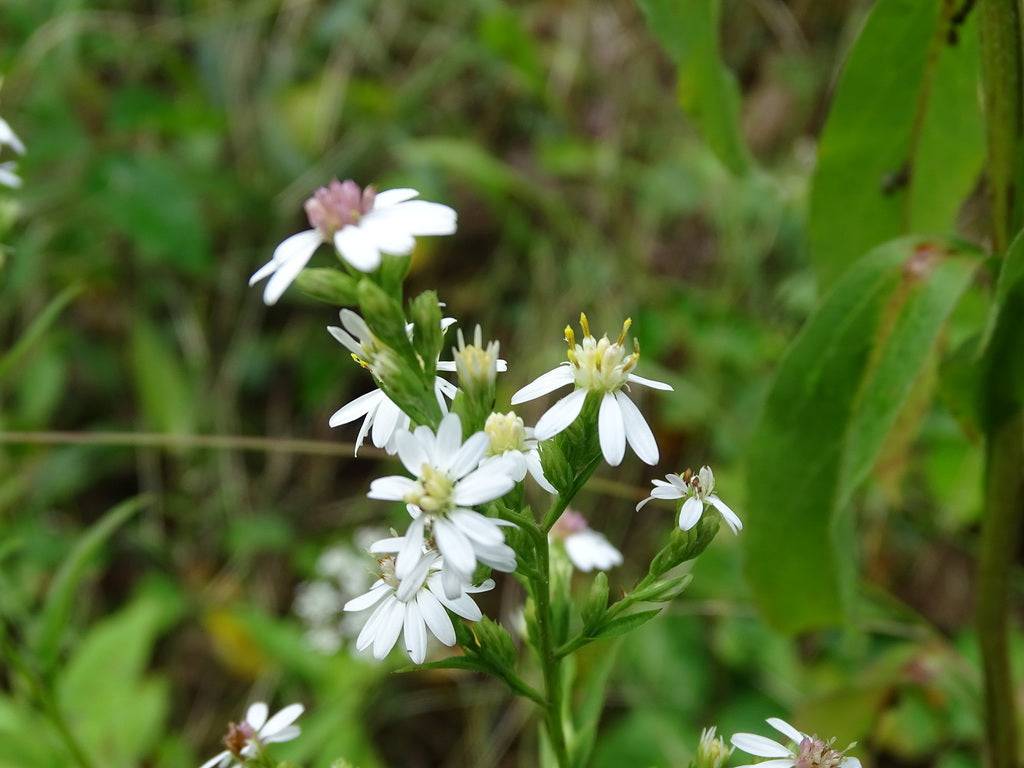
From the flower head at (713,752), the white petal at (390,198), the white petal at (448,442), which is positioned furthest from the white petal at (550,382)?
the flower head at (713,752)

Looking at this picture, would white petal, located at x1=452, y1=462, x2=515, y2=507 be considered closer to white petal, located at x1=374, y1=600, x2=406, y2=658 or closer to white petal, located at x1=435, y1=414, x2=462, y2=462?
white petal, located at x1=435, y1=414, x2=462, y2=462

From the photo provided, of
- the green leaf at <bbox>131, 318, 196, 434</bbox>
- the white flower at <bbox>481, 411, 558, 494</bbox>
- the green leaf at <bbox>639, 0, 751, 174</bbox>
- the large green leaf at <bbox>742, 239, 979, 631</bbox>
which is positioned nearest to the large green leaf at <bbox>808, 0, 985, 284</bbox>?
the green leaf at <bbox>639, 0, 751, 174</bbox>

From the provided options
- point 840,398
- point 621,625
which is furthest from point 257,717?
point 840,398

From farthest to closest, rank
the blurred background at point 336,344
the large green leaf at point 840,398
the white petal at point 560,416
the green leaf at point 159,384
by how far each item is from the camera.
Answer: the green leaf at point 159,384, the blurred background at point 336,344, the large green leaf at point 840,398, the white petal at point 560,416

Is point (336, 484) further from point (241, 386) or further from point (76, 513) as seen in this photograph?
point (76, 513)

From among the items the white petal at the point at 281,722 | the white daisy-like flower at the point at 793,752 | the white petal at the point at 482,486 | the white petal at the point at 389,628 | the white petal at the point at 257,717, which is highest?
the white petal at the point at 482,486

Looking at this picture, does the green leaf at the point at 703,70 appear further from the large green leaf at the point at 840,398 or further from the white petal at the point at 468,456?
the white petal at the point at 468,456
